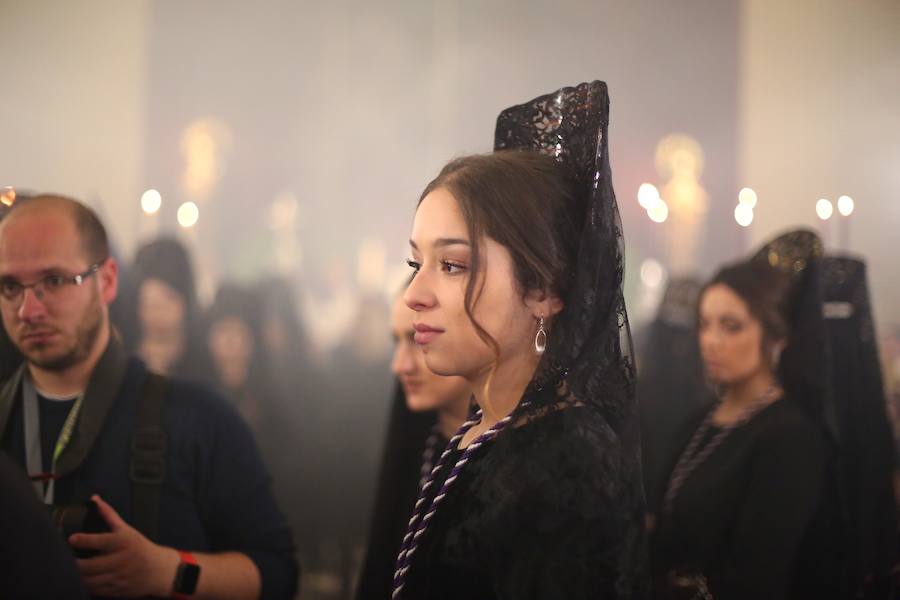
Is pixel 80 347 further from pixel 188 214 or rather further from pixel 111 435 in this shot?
pixel 188 214

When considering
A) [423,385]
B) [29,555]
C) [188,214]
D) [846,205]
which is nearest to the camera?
[29,555]

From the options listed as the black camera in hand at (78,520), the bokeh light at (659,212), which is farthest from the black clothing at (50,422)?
the bokeh light at (659,212)

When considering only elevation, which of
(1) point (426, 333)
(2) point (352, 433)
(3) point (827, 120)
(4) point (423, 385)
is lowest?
(2) point (352, 433)

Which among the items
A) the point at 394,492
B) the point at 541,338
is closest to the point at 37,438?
the point at 394,492

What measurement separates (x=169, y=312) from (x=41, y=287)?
7.30 feet

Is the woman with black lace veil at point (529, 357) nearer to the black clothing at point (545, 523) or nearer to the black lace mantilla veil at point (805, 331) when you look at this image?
the black clothing at point (545, 523)

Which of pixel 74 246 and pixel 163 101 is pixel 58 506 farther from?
pixel 163 101

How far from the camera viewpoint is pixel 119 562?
188 centimetres

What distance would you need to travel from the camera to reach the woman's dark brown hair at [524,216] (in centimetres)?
147

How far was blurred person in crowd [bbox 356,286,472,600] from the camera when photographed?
2342 mm

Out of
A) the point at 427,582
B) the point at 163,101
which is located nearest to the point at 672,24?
the point at 163,101

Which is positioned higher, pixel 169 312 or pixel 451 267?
pixel 451 267

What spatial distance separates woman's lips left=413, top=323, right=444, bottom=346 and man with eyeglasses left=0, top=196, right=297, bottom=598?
0.93 m

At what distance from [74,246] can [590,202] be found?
138 centimetres
